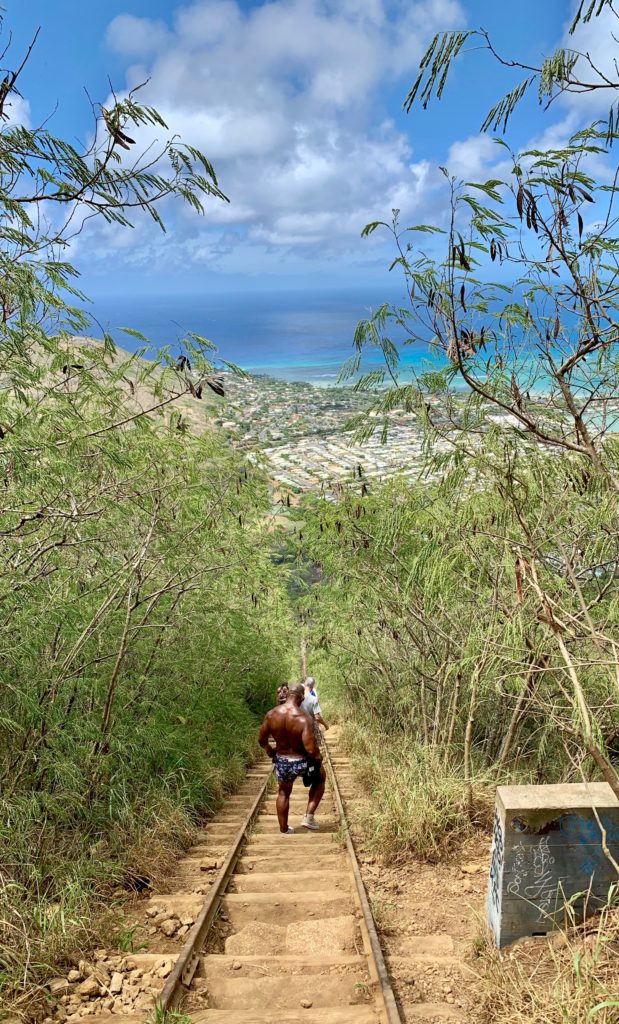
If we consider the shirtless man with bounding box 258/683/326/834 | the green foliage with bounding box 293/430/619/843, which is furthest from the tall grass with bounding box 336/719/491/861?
the shirtless man with bounding box 258/683/326/834

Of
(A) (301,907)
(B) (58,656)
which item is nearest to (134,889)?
(A) (301,907)

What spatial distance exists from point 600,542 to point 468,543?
1.08 metres

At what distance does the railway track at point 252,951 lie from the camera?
11.6 ft

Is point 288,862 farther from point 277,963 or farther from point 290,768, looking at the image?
point 277,963

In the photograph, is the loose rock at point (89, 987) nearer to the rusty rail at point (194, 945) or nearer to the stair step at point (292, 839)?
the rusty rail at point (194, 945)

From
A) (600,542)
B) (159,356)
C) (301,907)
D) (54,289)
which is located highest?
(54,289)

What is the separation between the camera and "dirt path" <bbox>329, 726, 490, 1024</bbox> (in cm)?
362

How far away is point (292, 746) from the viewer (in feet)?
23.0

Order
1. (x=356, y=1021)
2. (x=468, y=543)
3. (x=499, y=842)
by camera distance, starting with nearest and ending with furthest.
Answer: (x=356, y=1021), (x=499, y=842), (x=468, y=543)

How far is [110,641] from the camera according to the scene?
5.80 meters

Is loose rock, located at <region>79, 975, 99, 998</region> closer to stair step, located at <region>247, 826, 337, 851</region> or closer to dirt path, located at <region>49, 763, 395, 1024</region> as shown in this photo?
dirt path, located at <region>49, 763, 395, 1024</region>

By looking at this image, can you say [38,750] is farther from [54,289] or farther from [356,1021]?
[54,289]

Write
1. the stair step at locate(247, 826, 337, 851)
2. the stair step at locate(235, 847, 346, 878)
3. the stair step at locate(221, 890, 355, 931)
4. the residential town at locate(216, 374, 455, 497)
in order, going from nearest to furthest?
the stair step at locate(221, 890, 355, 931), the residential town at locate(216, 374, 455, 497), the stair step at locate(235, 847, 346, 878), the stair step at locate(247, 826, 337, 851)

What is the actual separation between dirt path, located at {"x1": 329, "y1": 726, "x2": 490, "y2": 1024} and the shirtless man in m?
0.88
